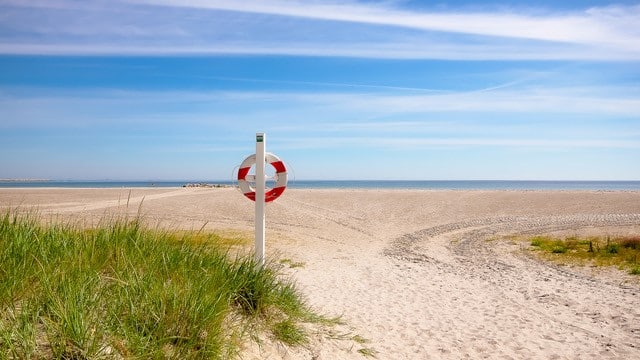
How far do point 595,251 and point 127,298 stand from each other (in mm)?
14342

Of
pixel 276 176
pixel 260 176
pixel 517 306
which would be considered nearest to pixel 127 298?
pixel 260 176

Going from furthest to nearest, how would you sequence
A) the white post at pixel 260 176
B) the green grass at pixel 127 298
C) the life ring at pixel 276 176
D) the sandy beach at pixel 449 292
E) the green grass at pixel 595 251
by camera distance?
the green grass at pixel 595 251
the life ring at pixel 276 176
the white post at pixel 260 176
the sandy beach at pixel 449 292
the green grass at pixel 127 298

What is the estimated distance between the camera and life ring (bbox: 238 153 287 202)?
290 inches

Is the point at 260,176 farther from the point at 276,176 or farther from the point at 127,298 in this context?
the point at 127,298

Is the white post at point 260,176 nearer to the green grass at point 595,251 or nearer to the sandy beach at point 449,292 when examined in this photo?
the sandy beach at point 449,292

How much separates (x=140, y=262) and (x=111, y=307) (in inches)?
41.6

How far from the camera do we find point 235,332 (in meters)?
4.50

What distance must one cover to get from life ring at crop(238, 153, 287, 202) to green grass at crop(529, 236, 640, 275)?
29.7ft

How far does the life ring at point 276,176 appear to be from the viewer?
7355 mm

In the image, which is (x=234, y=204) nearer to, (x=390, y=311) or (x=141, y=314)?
(x=390, y=311)

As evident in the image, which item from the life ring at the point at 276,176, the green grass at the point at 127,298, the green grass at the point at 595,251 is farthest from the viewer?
the green grass at the point at 595,251

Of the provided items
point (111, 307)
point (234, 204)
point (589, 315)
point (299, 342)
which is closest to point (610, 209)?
point (234, 204)

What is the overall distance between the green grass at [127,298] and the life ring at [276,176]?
1725 millimetres

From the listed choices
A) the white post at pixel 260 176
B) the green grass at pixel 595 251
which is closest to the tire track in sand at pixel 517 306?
the green grass at pixel 595 251
